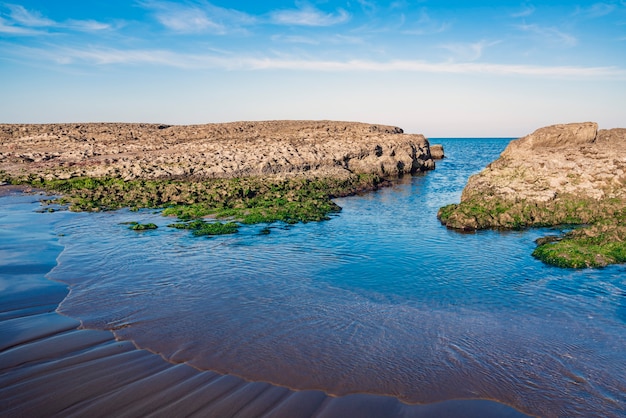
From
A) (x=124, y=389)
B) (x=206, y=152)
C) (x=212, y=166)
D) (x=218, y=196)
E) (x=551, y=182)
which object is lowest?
(x=124, y=389)

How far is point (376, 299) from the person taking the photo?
8914mm

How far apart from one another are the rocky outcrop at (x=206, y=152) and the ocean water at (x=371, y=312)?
1438cm

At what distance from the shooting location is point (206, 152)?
32188mm

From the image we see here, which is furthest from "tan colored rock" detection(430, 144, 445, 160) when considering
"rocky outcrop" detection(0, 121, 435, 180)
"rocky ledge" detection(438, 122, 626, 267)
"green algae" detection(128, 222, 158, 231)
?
"green algae" detection(128, 222, 158, 231)

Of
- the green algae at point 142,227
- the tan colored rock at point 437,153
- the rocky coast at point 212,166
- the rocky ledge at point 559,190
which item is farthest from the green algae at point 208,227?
the tan colored rock at point 437,153

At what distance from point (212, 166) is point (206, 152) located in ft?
14.0

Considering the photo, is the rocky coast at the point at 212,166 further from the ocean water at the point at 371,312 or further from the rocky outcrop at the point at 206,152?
the ocean water at the point at 371,312

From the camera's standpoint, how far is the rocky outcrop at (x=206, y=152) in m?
28.1

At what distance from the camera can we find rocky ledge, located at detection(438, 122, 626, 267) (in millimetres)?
14031

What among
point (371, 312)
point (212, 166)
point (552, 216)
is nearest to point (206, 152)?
point (212, 166)

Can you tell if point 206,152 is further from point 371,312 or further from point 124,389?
point 124,389

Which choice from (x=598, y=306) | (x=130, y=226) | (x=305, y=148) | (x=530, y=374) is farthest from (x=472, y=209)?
(x=305, y=148)

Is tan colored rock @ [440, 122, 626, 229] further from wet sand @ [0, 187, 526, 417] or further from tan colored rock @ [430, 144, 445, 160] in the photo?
tan colored rock @ [430, 144, 445, 160]

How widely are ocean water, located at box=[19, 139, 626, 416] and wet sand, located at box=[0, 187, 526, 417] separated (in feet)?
0.83
